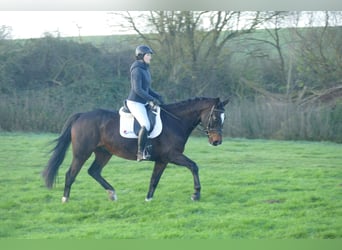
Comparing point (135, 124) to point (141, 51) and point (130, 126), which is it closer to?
point (130, 126)

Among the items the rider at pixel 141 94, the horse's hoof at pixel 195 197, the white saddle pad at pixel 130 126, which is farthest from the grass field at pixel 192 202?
the rider at pixel 141 94

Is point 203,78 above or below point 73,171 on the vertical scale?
above

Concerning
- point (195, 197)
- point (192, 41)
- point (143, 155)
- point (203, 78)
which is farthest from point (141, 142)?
point (192, 41)

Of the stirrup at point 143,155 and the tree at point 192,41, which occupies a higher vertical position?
the tree at point 192,41

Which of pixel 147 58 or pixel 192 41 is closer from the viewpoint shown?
pixel 147 58

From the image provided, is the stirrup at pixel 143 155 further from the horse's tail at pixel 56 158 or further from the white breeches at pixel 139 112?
the horse's tail at pixel 56 158

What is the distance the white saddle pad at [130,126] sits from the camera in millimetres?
7324

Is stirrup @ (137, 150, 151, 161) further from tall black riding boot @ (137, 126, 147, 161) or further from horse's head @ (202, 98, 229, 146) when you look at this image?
horse's head @ (202, 98, 229, 146)

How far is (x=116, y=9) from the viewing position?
298 inches

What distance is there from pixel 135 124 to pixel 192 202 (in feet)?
3.50

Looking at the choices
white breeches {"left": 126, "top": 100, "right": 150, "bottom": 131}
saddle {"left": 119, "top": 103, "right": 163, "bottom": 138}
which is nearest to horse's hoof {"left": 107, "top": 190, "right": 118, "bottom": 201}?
saddle {"left": 119, "top": 103, "right": 163, "bottom": 138}

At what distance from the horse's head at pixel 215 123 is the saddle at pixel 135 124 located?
21.3 inches

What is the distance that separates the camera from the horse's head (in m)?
7.29

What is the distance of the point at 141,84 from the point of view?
7.36 meters
